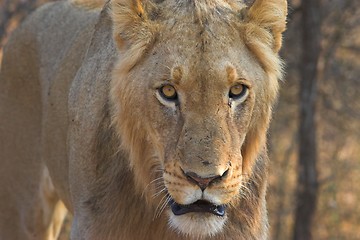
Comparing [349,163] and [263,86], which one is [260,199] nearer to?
[263,86]

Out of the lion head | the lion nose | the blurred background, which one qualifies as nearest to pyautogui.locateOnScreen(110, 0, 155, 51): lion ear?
the lion head

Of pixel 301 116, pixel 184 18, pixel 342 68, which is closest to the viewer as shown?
pixel 184 18

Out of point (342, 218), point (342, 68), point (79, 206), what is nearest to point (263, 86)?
point (79, 206)

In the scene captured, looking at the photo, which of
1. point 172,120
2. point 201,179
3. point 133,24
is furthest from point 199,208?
point 133,24

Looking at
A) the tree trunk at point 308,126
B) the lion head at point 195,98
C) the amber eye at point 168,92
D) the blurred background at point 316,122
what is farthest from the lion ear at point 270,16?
the tree trunk at point 308,126

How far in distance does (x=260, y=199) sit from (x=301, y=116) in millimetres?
4627

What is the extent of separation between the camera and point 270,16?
4133 mm

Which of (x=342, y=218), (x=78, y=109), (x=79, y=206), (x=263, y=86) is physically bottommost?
(x=342, y=218)

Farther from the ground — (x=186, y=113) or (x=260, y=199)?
(x=186, y=113)

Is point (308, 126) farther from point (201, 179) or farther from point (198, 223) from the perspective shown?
point (201, 179)

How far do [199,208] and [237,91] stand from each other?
18.5 inches

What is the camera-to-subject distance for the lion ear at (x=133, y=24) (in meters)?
4.02

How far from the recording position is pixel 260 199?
441 centimetres

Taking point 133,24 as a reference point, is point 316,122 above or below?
below
